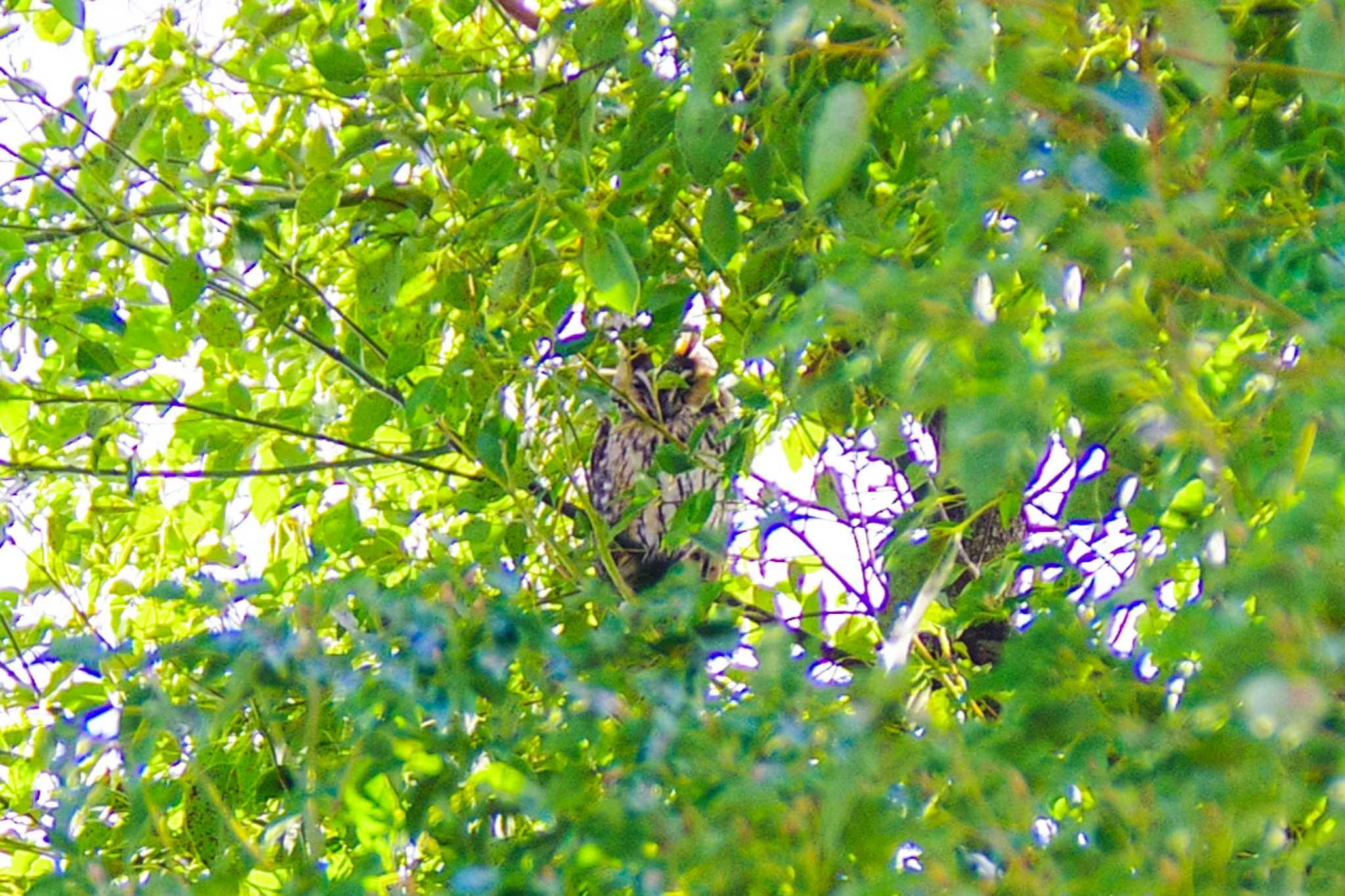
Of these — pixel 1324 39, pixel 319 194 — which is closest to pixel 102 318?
pixel 319 194

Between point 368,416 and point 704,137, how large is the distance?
640 mm

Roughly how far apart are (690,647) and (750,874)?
295 millimetres

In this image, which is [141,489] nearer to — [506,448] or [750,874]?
[506,448]

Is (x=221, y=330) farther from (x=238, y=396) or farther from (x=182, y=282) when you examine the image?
(x=182, y=282)

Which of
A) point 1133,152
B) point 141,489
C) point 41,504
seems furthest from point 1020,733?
point 41,504

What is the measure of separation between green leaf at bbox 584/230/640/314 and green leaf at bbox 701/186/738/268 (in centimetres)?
5

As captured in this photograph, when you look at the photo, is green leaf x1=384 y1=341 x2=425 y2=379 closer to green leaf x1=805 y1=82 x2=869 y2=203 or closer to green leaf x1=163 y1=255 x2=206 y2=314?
green leaf x1=163 y1=255 x2=206 y2=314

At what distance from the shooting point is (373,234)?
1.40 metres

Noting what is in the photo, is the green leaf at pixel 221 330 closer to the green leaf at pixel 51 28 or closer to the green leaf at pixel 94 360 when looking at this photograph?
the green leaf at pixel 94 360

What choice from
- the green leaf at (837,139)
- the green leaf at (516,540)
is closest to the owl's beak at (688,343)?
the green leaf at (516,540)

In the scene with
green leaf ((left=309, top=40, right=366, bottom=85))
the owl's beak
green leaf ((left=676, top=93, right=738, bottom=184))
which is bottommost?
green leaf ((left=676, top=93, right=738, bottom=184))

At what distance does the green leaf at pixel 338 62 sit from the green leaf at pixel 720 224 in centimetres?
32

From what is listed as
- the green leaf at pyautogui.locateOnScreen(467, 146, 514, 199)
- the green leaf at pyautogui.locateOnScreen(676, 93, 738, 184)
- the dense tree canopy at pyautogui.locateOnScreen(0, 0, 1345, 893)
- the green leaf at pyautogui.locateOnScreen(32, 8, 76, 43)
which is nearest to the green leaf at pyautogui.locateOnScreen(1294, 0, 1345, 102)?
the dense tree canopy at pyautogui.locateOnScreen(0, 0, 1345, 893)

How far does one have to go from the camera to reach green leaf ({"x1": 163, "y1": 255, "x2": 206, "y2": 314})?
1188 millimetres
